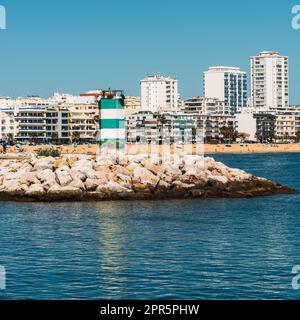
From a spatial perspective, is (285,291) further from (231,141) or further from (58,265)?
(231,141)

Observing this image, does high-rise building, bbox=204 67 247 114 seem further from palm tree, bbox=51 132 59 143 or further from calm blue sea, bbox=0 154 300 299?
calm blue sea, bbox=0 154 300 299

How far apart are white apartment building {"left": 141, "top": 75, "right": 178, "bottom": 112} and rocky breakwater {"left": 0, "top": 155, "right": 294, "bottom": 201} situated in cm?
12914

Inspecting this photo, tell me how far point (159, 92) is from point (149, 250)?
15183 cm

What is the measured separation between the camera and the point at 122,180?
1389 inches

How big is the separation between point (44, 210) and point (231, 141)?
115 m

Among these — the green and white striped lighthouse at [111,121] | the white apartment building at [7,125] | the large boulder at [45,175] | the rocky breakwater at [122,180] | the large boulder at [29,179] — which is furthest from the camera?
the white apartment building at [7,125]

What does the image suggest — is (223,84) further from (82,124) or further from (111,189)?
(111,189)

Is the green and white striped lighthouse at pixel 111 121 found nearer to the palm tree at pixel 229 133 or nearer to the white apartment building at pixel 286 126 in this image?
the palm tree at pixel 229 133

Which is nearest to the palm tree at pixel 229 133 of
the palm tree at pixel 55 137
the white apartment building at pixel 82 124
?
the white apartment building at pixel 82 124

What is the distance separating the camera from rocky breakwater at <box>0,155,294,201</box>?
112 feet

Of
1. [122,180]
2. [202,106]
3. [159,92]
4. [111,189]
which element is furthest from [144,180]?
[159,92]

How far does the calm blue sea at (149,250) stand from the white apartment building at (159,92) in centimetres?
13837

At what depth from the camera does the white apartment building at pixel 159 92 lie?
169m

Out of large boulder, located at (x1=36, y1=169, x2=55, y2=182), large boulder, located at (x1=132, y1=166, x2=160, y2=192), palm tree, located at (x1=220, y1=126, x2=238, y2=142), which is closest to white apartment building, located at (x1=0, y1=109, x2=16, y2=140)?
palm tree, located at (x1=220, y1=126, x2=238, y2=142)
